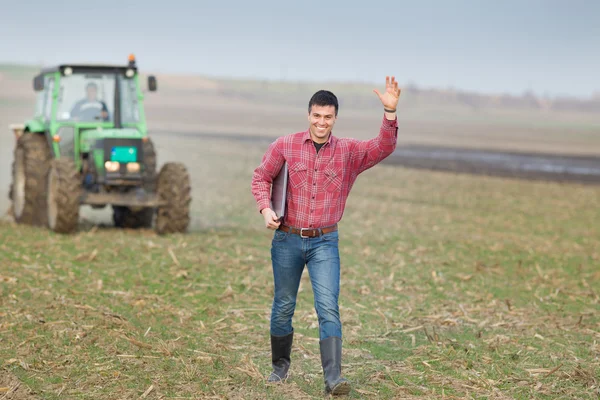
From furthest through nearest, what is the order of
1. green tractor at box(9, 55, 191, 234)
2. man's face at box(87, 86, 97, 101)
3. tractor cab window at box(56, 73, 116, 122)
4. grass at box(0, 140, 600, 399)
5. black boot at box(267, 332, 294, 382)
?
man's face at box(87, 86, 97, 101) → tractor cab window at box(56, 73, 116, 122) → green tractor at box(9, 55, 191, 234) → grass at box(0, 140, 600, 399) → black boot at box(267, 332, 294, 382)

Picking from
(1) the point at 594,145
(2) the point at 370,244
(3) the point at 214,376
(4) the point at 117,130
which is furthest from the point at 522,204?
(1) the point at 594,145

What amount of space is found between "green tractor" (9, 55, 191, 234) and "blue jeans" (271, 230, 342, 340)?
7.19 m

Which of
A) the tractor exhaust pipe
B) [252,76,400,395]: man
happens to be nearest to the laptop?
[252,76,400,395]: man

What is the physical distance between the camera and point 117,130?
13812mm

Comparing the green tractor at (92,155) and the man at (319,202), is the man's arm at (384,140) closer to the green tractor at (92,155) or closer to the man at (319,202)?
the man at (319,202)

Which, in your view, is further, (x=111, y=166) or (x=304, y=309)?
(x=111, y=166)

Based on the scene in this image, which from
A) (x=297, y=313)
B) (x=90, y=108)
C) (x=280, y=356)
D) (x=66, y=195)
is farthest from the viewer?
(x=90, y=108)

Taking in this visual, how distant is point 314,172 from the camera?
6.42m

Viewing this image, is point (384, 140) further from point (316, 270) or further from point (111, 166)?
point (111, 166)

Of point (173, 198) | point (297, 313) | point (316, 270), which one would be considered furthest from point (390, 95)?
point (173, 198)

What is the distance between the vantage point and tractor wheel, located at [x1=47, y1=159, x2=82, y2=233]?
13.1 metres

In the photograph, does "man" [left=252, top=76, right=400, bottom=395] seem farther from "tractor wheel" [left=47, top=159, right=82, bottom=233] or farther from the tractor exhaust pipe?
the tractor exhaust pipe

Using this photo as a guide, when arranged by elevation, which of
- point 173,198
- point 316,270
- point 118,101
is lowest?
point 173,198

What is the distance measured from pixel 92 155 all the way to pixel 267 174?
7802 millimetres
